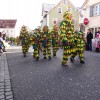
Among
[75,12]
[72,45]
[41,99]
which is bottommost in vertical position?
[41,99]

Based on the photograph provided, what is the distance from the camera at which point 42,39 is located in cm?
1481

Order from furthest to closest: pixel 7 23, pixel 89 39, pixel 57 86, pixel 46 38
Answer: pixel 7 23, pixel 89 39, pixel 46 38, pixel 57 86

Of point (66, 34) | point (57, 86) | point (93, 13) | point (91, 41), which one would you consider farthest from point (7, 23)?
point (57, 86)

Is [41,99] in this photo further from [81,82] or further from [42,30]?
[42,30]

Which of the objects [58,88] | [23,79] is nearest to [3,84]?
[23,79]

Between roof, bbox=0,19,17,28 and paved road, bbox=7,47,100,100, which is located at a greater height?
roof, bbox=0,19,17,28

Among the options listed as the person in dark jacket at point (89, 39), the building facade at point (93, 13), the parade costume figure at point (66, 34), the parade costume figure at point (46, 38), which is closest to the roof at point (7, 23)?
the building facade at point (93, 13)

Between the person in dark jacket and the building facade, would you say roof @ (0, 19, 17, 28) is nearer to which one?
the building facade

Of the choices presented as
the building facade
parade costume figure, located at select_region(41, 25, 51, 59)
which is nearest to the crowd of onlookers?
parade costume figure, located at select_region(41, 25, 51, 59)

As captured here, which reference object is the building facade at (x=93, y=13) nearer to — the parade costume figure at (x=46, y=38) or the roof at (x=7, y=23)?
the parade costume figure at (x=46, y=38)

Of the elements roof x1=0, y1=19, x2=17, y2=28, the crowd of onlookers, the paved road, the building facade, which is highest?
roof x1=0, y1=19, x2=17, y2=28

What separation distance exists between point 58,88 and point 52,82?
0.80m

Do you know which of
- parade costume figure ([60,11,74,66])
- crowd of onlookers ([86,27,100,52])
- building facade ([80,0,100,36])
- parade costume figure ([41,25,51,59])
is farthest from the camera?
building facade ([80,0,100,36])

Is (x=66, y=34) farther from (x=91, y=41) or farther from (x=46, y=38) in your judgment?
(x=91, y=41)
